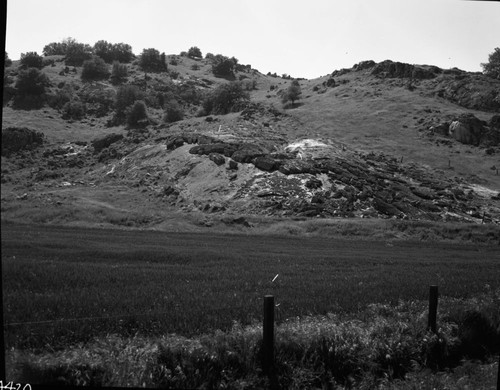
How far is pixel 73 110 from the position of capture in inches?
965

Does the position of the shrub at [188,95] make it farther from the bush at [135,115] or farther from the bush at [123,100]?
the bush at [123,100]

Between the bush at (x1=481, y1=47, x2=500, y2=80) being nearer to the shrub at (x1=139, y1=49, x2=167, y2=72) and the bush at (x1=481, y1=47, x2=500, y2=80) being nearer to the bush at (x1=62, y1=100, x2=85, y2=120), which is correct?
the shrub at (x1=139, y1=49, x2=167, y2=72)

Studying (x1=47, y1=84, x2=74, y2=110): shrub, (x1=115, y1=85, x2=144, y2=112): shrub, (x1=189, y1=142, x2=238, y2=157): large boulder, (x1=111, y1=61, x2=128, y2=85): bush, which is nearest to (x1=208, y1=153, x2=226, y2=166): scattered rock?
(x1=189, y1=142, x2=238, y2=157): large boulder

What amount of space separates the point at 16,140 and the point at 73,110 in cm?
1008

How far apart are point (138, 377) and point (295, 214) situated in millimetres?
48994

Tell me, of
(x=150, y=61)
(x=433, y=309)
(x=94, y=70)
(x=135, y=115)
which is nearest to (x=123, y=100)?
(x=135, y=115)

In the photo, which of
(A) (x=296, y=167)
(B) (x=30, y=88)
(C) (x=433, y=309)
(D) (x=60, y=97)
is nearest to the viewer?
(C) (x=433, y=309)

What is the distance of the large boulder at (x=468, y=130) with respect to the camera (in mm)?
89562

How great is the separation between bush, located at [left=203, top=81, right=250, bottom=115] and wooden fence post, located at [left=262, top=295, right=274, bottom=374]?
236ft

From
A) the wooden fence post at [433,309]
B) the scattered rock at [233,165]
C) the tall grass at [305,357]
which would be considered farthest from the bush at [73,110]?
the scattered rock at [233,165]

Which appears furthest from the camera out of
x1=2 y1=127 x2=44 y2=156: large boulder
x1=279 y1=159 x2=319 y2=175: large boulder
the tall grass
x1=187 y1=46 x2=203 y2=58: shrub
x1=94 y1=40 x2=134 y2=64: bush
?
x1=187 y1=46 x2=203 y2=58: shrub

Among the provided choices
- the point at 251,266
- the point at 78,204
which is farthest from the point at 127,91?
the point at 251,266

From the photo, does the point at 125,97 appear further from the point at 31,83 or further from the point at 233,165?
the point at 233,165

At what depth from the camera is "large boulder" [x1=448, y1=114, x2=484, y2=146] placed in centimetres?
8956
